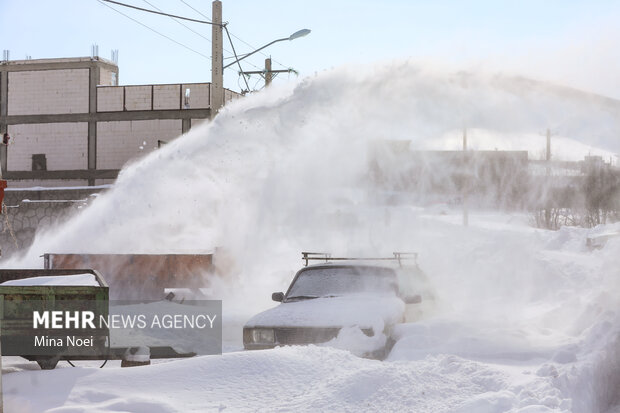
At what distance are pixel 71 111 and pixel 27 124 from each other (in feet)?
9.24

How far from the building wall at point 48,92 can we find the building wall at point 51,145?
2.90 feet

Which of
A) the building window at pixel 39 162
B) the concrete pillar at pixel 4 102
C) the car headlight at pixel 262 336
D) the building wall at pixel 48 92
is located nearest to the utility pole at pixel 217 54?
the car headlight at pixel 262 336

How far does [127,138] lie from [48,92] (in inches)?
219

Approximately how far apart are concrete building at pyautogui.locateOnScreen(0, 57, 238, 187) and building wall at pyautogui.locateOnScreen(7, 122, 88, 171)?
0.05 metres

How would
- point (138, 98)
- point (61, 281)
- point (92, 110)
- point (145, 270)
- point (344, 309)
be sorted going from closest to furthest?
1. point (61, 281)
2. point (344, 309)
3. point (145, 270)
4. point (138, 98)
5. point (92, 110)

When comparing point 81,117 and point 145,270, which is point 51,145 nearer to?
point 81,117

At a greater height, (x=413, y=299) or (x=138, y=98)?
(x=138, y=98)

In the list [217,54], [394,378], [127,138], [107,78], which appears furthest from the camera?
[107,78]

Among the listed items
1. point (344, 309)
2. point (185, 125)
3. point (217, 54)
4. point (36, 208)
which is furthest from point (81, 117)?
point (344, 309)

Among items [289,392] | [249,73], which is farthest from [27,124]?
[289,392]

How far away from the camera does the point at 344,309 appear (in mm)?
8148

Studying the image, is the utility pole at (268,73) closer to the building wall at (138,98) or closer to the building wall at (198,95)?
the building wall at (198,95)

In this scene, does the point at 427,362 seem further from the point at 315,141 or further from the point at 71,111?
the point at 71,111

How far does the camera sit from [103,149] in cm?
3788
